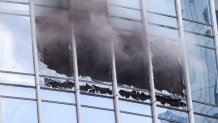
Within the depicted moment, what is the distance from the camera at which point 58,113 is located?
90.7 ft

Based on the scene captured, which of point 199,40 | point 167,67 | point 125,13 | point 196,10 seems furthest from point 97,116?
point 196,10

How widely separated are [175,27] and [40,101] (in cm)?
433

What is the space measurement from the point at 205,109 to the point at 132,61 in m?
2.27

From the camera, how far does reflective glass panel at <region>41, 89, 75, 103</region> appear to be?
27.7 m

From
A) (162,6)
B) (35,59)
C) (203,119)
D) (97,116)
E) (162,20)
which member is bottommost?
(97,116)

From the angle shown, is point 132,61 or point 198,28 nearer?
point 132,61

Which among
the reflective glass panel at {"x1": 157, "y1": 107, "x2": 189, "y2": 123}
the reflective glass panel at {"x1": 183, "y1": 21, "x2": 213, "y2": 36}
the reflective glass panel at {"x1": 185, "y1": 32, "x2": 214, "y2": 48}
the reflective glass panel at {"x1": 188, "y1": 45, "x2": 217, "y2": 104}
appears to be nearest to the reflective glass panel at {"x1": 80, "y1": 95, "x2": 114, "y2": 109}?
the reflective glass panel at {"x1": 157, "y1": 107, "x2": 189, "y2": 123}

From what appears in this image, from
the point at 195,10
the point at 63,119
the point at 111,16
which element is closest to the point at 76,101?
the point at 63,119

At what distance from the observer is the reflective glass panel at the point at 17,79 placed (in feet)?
89.8

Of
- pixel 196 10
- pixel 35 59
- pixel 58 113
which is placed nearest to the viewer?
pixel 58 113

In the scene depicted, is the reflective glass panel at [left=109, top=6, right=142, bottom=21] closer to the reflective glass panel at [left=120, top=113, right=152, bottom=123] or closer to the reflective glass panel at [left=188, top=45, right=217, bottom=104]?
the reflective glass panel at [left=188, top=45, right=217, bottom=104]

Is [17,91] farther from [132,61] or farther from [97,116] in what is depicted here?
[132,61]

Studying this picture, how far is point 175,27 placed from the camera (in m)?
29.8

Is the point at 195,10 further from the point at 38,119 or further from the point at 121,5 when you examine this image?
the point at 38,119
